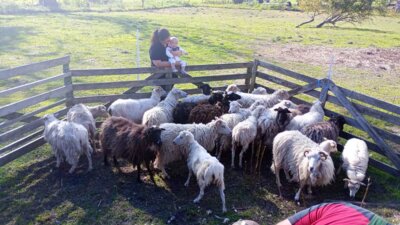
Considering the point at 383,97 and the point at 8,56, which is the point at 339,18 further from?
the point at 8,56

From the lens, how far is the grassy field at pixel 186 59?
6.11 m

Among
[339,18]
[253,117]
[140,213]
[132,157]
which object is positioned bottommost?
[140,213]

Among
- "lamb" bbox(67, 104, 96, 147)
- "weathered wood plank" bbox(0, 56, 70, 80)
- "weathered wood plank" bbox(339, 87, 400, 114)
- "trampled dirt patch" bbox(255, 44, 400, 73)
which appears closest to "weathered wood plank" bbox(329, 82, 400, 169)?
"weathered wood plank" bbox(339, 87, 400, 114)

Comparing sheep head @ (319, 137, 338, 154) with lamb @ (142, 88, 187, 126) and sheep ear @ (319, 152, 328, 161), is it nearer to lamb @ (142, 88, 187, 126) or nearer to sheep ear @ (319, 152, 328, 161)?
sheep ear @ (319, 152, 328, 161)

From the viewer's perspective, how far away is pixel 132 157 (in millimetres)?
6887

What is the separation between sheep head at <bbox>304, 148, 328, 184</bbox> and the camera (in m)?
6.25

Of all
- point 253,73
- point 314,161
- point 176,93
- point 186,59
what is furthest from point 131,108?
point 186,59

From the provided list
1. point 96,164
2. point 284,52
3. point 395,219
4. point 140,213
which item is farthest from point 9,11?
point 395,219

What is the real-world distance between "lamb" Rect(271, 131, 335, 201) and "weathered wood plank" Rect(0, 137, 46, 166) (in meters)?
5.45

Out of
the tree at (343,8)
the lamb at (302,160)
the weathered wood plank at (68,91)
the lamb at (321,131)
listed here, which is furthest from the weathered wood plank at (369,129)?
the tree at (343,8)

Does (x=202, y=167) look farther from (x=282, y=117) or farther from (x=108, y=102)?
(x=108, y=102)

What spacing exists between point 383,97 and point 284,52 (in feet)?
26.4

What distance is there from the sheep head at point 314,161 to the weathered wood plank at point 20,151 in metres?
6.06

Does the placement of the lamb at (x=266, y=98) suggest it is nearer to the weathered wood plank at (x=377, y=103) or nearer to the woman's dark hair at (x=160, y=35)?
the weathered wood plank at (x=377, y=103)
